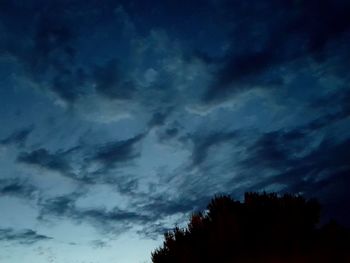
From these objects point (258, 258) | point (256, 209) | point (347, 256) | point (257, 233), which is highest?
point (256, 209)

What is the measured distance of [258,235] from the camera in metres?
16.7

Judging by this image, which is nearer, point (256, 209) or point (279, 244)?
point (279, 244)

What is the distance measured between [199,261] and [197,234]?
5.02 feet

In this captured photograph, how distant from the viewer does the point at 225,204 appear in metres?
18.4

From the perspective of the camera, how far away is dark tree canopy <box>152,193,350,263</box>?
15.1 m

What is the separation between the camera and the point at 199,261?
1673cm

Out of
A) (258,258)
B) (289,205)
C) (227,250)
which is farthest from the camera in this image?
(289,205)

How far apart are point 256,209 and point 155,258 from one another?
5.04 m

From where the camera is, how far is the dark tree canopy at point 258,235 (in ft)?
49.6

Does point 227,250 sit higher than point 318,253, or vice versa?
point 227,250

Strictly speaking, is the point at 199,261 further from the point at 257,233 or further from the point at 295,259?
the point at 295,259

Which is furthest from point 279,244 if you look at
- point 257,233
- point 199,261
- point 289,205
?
point 199,261

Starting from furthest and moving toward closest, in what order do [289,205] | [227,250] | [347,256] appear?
[289,205] < [227,250] < [347,256]

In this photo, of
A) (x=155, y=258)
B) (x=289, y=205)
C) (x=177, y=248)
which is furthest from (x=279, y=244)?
(x=155, y=258)
